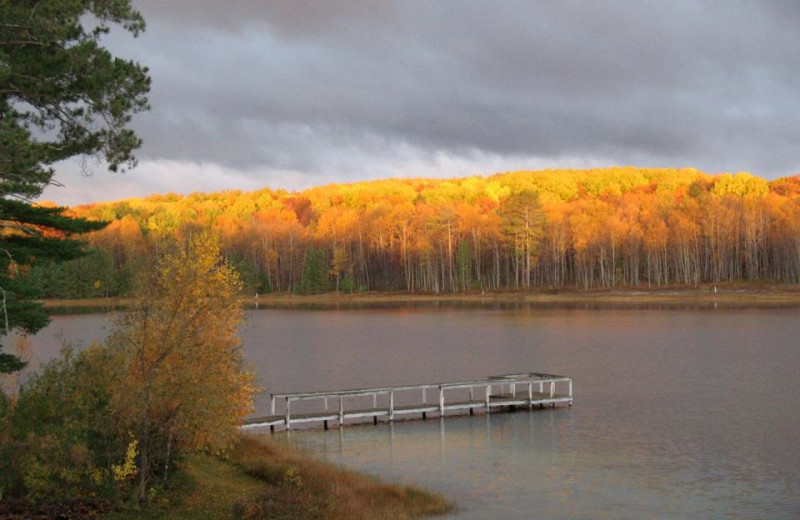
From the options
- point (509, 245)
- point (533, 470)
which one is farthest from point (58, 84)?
point (509, 245)

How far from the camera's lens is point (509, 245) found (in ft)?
384

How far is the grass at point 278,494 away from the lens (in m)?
14.5

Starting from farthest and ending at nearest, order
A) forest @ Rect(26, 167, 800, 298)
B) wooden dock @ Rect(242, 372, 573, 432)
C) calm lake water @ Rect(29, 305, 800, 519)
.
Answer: forest @ Rect(26, 167, 800, 298), wooden dock @ Rect(242, 372, 573, 432), calm lake water @ Rect(29, 305, 800, 519)

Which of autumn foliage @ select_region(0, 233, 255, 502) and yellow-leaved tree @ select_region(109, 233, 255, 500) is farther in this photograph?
yellow-leaved tree @ select_region(109, 233, 255, 500)

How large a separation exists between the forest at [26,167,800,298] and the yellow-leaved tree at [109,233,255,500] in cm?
8045

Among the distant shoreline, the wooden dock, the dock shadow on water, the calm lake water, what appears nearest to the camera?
the dock shadow on water

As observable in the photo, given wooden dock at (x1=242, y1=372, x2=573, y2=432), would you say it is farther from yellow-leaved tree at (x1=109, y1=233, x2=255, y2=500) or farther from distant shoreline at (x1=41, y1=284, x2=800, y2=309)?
distant shoreline at (x1=41, y1=284, x2=800, y2=309)

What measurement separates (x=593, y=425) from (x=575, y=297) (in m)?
79.3

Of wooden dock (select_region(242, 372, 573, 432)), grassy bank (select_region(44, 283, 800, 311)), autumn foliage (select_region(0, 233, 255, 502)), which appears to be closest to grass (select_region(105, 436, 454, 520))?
autumn foliage (select_region(0, 233, 255, 502))

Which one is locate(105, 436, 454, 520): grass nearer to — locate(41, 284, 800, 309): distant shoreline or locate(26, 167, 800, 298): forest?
locate(41, 284, 800, 309): distant shoreline

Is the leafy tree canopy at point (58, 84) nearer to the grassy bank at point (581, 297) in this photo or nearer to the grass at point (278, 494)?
the grass at point (278, 494)

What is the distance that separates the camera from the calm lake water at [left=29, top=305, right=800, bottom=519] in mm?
18328

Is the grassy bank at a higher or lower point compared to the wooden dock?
higher

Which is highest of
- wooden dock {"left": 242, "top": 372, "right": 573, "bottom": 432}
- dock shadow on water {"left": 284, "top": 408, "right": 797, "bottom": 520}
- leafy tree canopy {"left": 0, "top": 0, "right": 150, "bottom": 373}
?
leafy tree canopy {"left": 0, "top": 0, "right": 150, "bottom": 373}
